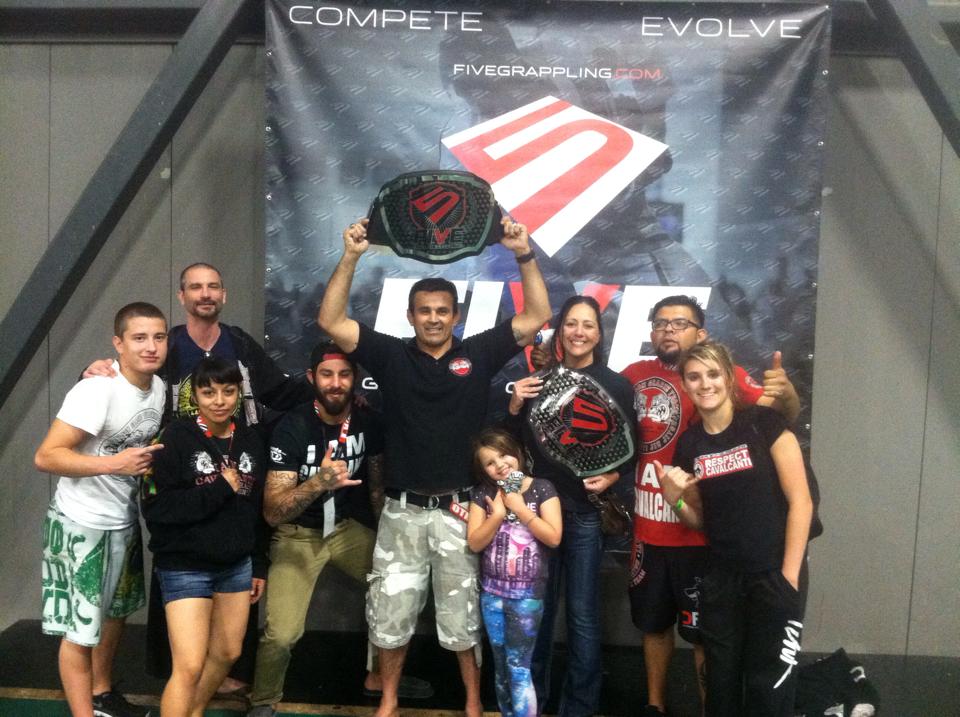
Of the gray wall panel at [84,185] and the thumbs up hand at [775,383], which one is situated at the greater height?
the gray wall panel at [84,185]

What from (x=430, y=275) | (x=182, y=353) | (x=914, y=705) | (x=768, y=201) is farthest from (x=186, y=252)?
(x=914, y=705)

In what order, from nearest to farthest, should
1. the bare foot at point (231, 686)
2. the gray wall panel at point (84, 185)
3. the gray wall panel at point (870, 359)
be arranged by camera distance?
the bare foot at point (231, 686), the gray wall panel at point (870, 359), the gray wall panel at point (84, 185)

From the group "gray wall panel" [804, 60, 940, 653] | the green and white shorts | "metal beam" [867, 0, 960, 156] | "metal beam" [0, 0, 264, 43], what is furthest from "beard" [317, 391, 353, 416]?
"metal beam" [867, 0, 960, 156]

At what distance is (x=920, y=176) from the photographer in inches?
154

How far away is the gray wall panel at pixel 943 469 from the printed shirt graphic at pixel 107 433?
366cm

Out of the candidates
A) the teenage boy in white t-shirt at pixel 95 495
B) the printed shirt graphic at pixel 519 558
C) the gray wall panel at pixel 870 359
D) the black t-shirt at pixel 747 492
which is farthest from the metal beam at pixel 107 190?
the gray wall panel at pixel 870 359

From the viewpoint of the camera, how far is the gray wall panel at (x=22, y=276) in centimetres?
406

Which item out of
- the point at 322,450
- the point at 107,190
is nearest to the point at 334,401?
the point at 322,450

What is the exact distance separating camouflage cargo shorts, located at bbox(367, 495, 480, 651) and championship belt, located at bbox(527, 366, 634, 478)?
42 cm

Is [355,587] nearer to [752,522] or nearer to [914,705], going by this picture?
[752,522]

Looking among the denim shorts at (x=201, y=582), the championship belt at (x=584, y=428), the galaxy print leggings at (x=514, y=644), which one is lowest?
the galaxy print leggings at (x=514, y=644)

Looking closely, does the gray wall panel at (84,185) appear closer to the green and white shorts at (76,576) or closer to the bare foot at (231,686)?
the green and white shorts at (76,576)

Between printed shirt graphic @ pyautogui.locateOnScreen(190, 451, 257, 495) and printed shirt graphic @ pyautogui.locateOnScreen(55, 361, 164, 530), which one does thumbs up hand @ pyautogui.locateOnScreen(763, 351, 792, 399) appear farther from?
printed shirt graphic @ pyautogui.locateOnScreen(55, 361, 164, 530)

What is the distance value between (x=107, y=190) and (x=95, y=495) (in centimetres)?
135
